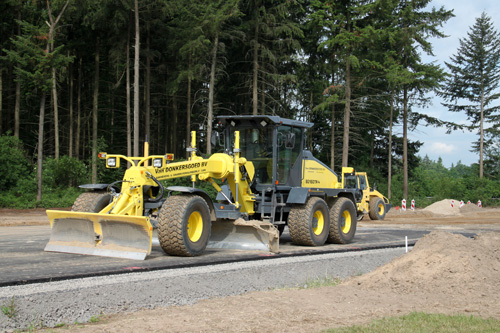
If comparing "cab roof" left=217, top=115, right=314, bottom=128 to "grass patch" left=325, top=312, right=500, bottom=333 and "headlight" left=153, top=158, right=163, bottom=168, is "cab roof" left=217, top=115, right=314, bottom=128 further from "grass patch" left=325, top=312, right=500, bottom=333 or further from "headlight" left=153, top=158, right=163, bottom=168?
"grass patch" left=325, top=312, right=500, bottom=333

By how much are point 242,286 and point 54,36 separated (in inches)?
1027

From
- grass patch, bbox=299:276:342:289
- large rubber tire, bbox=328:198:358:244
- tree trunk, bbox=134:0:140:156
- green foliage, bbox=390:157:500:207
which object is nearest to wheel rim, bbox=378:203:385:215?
green foliage, bbox=390:157:500:207

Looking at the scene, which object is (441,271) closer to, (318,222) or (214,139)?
(318,222)

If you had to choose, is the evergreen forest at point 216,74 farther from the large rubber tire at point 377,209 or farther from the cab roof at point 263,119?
the cab roof at point 263,119

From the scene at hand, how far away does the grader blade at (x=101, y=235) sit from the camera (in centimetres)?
927

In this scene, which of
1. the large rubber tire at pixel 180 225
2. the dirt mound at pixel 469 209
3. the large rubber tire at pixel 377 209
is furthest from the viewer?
the dirt mound at pixel 469 209

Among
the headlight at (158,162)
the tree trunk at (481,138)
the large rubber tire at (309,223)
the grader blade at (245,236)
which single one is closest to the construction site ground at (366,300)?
the grader blade at (245,236)

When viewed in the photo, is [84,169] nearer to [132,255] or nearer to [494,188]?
[132,255]

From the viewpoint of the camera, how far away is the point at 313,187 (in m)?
13.4

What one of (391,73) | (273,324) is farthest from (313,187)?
(391,73)

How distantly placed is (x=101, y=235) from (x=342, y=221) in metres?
6.70

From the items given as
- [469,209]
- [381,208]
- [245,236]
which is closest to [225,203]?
[245,236]

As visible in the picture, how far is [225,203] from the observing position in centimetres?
1220

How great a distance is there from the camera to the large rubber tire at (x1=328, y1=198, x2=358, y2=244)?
523 inches
